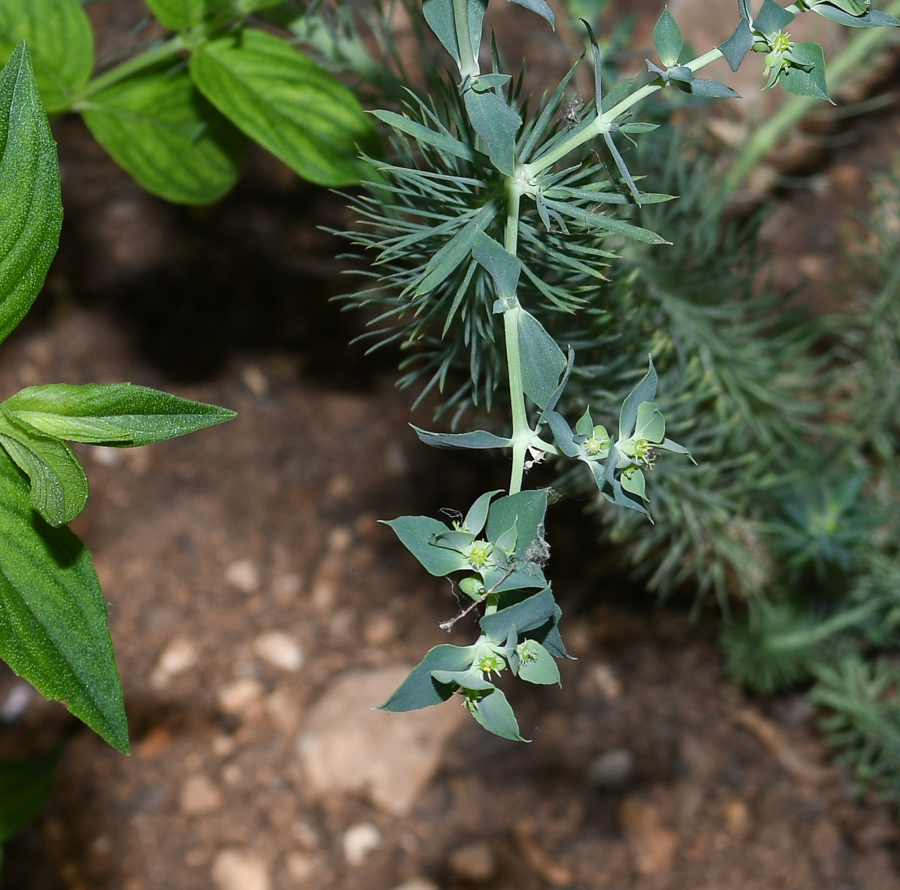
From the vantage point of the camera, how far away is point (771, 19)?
1.20ft

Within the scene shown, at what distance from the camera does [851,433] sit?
912mm

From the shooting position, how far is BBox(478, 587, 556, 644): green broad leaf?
1.05 feet

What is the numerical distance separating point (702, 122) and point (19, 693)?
99 cm

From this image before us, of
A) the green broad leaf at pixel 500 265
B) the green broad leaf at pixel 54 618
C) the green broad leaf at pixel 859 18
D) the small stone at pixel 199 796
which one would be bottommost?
the small stone at pixel 199 796

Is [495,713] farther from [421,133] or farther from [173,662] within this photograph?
[173,662]

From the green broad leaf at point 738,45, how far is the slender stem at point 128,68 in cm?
36

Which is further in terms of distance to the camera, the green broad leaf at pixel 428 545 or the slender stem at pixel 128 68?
the slender stem at pixel 128 68

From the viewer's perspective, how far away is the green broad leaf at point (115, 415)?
1.36 feet

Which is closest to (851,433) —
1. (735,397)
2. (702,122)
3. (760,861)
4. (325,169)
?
(735,397)

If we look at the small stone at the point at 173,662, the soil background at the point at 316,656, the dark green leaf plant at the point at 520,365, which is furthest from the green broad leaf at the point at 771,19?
the small stone at the point at 173,662

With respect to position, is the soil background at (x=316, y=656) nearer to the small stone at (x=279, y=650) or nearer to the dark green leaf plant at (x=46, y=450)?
the small stone at (x=279, y=650)

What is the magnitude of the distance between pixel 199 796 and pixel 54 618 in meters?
0.68

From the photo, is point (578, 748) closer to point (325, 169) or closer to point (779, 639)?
point (779, 639)

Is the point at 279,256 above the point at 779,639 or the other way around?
above
